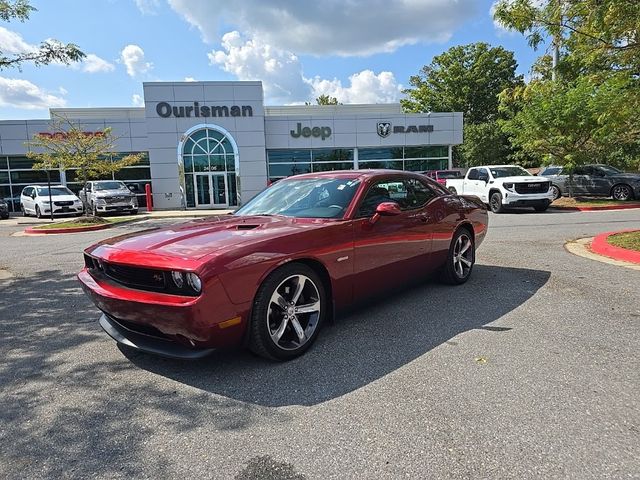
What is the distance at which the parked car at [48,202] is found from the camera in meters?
21.6

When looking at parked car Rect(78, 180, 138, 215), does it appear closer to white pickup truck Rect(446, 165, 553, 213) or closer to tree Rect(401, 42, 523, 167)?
white pickup truck Rect(446, 165, 553, 213)

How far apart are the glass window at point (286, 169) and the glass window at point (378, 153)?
3.70 meters

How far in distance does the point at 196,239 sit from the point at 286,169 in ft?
89.3

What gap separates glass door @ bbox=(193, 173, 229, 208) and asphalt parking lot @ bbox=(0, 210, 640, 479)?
23.8 meters

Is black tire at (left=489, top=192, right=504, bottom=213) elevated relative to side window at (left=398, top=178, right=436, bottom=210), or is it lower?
lower

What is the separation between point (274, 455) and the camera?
2465 millimetres

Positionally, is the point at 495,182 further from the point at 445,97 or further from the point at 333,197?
the point at 445,97

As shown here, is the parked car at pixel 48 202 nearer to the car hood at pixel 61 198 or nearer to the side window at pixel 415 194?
the car hood at pixel 61 198

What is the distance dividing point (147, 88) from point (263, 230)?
26527 millimetres

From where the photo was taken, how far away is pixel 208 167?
2847 centimetres

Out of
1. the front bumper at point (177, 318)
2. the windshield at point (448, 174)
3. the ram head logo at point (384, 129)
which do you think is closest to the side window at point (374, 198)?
the front bumper at point (177, 318)

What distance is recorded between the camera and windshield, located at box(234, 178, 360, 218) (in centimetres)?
444

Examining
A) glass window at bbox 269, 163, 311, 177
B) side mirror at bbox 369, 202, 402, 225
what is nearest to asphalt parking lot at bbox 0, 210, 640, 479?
side mirror at bbox 369, 202, 402, 225

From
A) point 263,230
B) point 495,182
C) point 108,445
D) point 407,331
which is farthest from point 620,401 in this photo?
point 495,182
